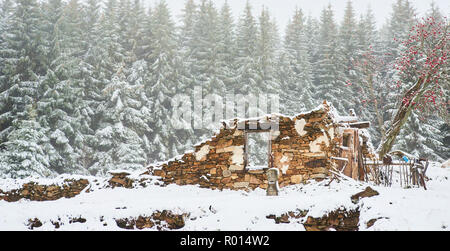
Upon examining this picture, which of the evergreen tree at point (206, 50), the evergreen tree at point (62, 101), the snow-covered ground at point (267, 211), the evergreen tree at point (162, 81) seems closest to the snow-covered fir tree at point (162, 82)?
the evergreen tree at point (162, 81)

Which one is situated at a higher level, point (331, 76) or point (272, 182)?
point (331, 76)

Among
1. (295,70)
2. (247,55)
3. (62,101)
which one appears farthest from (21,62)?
(295,70)

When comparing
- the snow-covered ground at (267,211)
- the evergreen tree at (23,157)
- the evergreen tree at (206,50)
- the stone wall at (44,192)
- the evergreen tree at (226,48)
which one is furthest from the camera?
the evergreen tree at (226,48)

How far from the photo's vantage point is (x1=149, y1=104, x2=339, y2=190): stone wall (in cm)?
934

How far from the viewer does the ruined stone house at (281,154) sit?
30.4 feet

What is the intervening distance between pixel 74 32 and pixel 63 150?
8.99m

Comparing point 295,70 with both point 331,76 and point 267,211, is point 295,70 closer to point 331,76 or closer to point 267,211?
point 331,76

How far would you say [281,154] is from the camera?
31.6 ft

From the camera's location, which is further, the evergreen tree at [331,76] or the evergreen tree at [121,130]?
the evergreen tree at [331,76]

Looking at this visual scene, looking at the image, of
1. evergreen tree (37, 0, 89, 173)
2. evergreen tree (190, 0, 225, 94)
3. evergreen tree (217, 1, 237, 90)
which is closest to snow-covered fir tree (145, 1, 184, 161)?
evergreen tree (190, 0, 225, 94)

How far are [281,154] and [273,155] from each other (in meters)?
0.26

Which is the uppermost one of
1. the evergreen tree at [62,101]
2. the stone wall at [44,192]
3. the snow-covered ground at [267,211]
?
the evergreen tree at [62,101]

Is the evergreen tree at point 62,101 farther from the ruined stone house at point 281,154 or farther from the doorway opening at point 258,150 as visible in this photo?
the doorway opening at point 258,150
